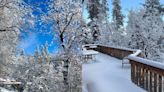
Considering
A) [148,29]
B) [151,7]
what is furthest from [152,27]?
[151,7]

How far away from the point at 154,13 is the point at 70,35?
27.9 ft

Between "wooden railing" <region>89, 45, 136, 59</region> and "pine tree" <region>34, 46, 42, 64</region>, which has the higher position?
"pine tree" <region>34, 46, 42, 64</region>

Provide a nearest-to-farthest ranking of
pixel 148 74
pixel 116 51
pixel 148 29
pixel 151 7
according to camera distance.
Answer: pixel 148 74
pixel 116 51
pixel 148 29
pixel 151 7

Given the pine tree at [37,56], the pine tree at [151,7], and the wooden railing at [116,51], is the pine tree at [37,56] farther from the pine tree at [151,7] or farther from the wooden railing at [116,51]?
the pine tree at [151,7]

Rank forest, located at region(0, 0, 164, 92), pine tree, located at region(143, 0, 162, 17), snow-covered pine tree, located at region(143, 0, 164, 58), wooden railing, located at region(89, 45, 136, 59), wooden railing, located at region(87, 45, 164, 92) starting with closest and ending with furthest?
forest, located at region(0, 0, 164, 92) → wooden railing, located at region(87, 45, 164, 92) → wooden railing, located at region(89, 45, 136, 59) → snow-covered pine tree, located at region(143, 0, 164, 58) → pine tree, located at region(143, 0, 162, 17)

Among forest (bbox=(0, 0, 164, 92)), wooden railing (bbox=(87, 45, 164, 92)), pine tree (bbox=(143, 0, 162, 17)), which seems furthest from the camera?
pine tree (bbox=(143, 0, 162, 17))

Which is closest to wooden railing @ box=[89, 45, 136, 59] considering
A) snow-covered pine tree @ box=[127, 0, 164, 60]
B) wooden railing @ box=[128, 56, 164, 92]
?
snow-covered pine tree @ box=[127, 0, 164, 60]

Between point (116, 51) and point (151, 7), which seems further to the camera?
point (151, 7)

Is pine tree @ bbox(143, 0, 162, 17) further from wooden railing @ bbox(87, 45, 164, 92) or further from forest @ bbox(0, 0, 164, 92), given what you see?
forest @ bbox(0, 0, 164, 92)

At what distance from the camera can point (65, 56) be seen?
3432mm

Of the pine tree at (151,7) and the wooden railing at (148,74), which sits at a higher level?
the pine tree at (151,7)

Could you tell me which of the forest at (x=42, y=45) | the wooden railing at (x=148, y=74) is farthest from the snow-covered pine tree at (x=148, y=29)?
the forest at (x=42, y=45)

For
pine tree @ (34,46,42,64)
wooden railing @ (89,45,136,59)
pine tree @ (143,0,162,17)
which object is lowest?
wooden railing @ (89,45,136,59)

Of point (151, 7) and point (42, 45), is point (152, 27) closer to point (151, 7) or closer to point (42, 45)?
point (151, 7)
